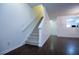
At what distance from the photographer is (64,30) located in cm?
682

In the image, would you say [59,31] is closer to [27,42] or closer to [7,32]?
[27,42]

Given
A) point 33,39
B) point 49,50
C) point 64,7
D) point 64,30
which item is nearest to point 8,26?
point 49,50

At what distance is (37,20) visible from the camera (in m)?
5.32

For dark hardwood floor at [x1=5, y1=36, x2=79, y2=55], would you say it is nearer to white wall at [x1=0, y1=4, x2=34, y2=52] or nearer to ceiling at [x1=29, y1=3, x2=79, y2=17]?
white wall at [x1=0, y1=4, x2=34, y2=52]

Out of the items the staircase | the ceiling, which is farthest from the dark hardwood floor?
the ceiling

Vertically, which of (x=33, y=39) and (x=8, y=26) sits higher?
(x=8, y=26)

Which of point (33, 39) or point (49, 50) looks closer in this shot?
point (49, 50)

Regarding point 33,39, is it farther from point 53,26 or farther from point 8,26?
point 53,26

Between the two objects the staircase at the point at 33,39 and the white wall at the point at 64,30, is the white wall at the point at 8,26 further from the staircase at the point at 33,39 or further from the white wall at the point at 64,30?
the white wall at the point at 64,30

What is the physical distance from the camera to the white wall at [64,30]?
6.00 meters

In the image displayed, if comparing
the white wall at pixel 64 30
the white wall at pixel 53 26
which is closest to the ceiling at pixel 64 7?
the white wall at pixel 64 30

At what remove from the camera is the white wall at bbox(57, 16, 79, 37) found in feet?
19.7
